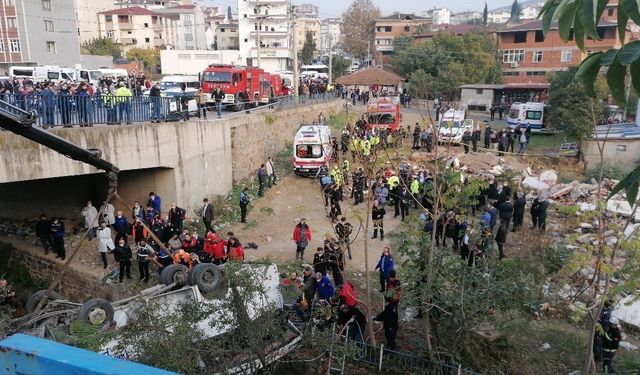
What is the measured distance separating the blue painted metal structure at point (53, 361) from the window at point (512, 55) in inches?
2215

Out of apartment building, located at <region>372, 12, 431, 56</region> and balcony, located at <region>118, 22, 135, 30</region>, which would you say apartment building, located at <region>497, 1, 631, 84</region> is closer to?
apartment building, located at <region>372, 12, 431, 56</region>

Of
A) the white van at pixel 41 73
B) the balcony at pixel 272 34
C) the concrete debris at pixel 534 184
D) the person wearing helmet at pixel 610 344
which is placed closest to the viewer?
the person wearing helmet at pixel 610 344

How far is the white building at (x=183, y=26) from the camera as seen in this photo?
86.5m

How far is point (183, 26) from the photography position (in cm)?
9075

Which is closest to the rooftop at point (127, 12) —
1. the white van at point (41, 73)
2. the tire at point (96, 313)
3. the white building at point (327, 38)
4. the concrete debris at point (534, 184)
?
the white building at point (327, 38)

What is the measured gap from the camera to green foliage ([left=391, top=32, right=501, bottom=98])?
45625 mm

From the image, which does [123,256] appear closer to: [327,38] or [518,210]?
[518,210]

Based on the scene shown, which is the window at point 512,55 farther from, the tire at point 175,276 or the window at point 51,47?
the tire at point 175,276

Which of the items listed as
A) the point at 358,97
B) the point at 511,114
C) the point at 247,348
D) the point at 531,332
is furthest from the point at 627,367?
the point at 358,97

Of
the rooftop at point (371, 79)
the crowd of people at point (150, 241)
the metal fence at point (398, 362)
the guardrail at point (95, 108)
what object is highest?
the rooftop at point (371, 79)

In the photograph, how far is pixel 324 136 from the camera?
74.6 feet

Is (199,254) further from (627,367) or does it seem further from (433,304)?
(627,367)

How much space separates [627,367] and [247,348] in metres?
4.74

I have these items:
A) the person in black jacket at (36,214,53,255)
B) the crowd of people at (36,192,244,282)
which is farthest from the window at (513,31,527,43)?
the person in black jacket at (36,214,53,255)
